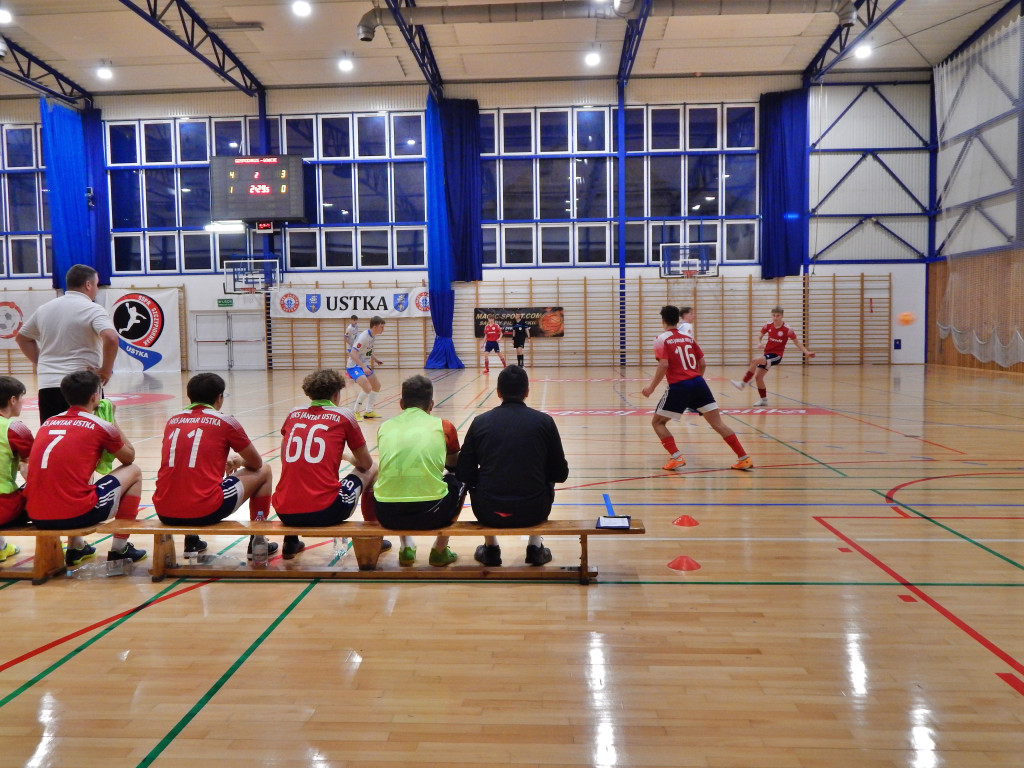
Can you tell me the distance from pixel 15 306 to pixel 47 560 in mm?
25100

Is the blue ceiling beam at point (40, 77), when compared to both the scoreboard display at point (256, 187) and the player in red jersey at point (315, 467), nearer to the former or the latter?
the scoreboard display at point (256, 187)

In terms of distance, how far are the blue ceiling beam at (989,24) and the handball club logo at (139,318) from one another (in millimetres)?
25637

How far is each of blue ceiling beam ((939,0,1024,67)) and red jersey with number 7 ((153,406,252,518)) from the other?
864 inches

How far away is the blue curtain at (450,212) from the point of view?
77.9 feet

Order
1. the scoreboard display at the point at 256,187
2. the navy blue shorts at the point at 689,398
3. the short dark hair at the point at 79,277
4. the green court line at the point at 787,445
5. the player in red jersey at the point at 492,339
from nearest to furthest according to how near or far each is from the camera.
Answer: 1. the short dark hair at the point at 79,277
2. the green court line at the point at 787,445
3. the navy blue shorts at the point at 689,398
4. the player in red jersey at the point at 492,339
5. the scoreboard display at the point at 256,187

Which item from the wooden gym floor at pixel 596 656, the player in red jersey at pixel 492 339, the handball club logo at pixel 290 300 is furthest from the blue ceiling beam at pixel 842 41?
the handball club logo at pixel 290 300

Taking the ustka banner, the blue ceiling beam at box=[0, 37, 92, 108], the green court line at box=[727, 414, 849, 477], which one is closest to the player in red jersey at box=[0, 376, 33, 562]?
the green court line at box=[727, 414, 849, 477]

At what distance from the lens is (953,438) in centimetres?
893

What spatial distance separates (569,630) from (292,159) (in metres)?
21.9

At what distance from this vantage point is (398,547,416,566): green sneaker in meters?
4.24

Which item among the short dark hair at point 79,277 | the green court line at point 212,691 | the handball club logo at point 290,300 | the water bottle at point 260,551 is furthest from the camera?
the handball club logo at point 290,300

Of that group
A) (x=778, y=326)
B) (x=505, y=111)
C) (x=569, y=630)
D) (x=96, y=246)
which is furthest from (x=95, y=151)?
(x=569, y=630)

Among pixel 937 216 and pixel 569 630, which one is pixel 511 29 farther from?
pixel 569 630

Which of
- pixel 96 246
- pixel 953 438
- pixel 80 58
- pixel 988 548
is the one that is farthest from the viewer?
pixel 96 246
